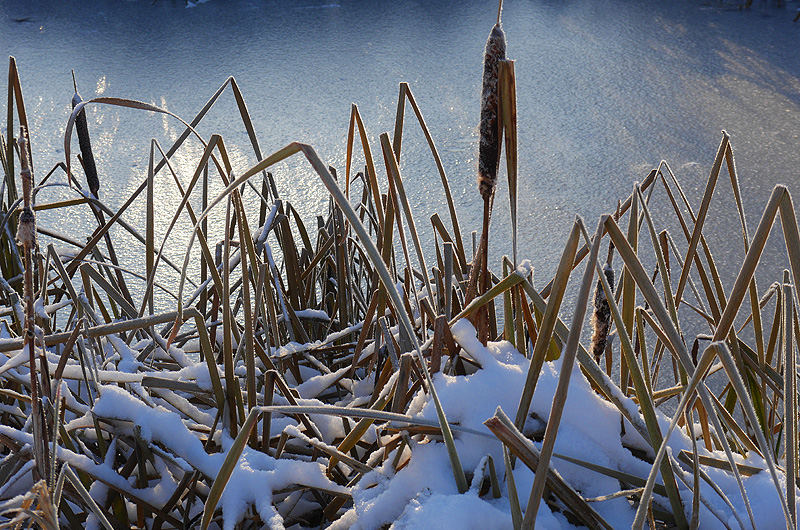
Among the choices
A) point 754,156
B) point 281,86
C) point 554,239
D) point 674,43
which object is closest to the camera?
point 554,239

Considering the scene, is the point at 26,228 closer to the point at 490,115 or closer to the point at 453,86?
the point at 490,115

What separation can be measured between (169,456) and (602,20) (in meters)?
1.45

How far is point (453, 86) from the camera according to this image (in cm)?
119

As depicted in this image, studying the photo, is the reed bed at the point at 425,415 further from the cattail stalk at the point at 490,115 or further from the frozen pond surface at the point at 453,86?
the frozen pond surface at the point at 453,86

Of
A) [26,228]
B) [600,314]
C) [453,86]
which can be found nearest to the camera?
[26,228]

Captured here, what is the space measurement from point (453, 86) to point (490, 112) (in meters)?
0.96

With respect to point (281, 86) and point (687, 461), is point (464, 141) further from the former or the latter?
point (687, 461)

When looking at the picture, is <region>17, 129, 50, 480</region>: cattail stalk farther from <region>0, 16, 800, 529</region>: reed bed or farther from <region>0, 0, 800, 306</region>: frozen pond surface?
<region>0, 0, 800, 306</region>: frozen pond surface

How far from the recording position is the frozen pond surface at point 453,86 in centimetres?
92

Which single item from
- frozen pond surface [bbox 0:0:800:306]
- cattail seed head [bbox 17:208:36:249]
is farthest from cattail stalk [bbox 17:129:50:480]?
frozen pond surface [bbox 0:0:800:306]

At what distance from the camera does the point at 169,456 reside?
1.09ft

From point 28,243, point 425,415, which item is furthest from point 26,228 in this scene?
point 425,415

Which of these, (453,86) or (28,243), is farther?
(453,86)

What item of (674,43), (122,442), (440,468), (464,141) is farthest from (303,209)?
(674,43)
